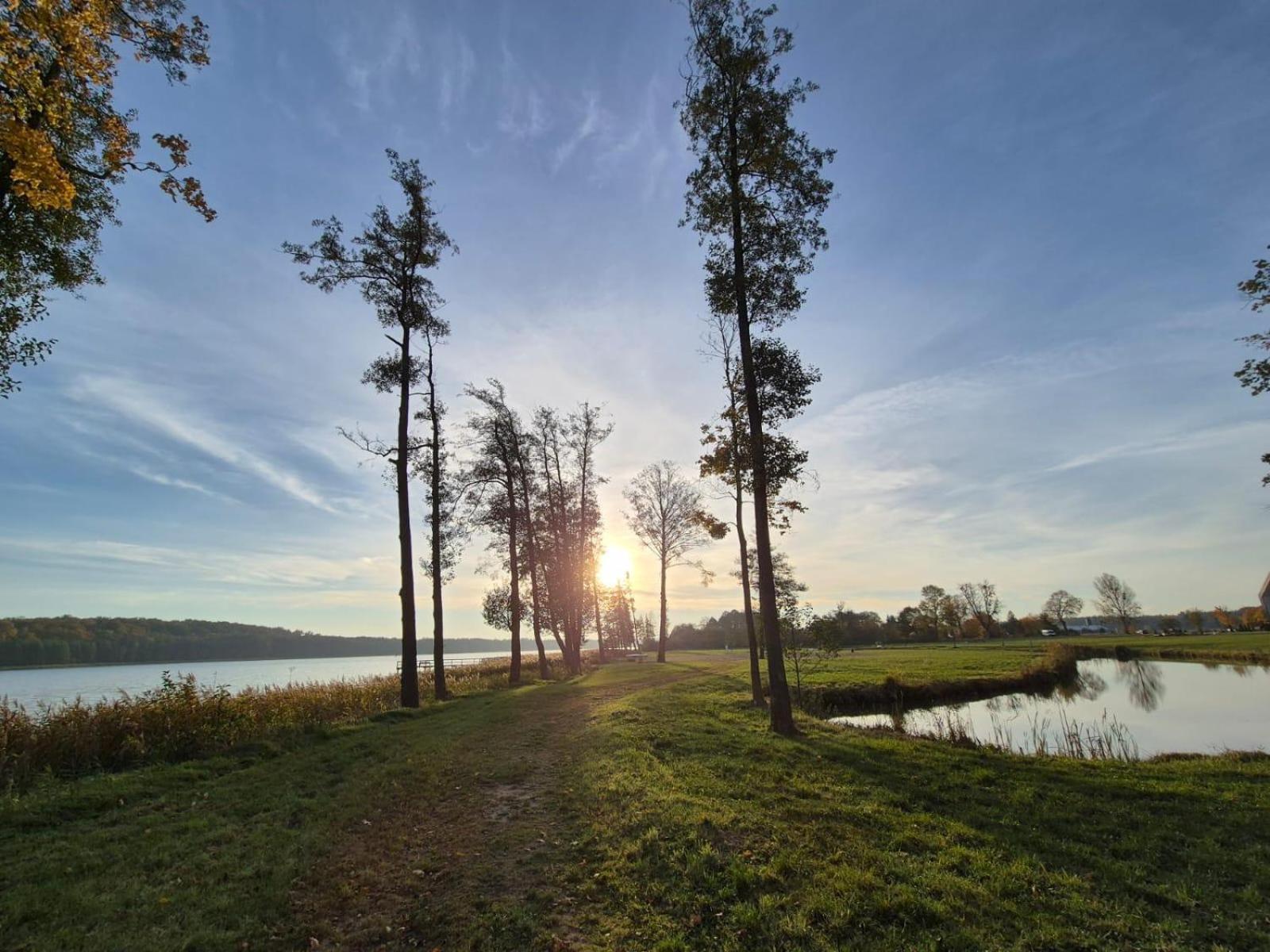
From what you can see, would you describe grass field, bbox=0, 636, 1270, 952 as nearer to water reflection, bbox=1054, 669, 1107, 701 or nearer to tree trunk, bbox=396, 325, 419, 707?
tree trunk, bbox=396, 325, 419, 707

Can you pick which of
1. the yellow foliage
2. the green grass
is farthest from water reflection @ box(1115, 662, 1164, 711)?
the yellow foliage

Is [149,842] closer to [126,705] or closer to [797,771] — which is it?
[126,705]

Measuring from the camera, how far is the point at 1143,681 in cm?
3009

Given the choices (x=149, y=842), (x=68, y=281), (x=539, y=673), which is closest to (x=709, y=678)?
(x=539, y=673)

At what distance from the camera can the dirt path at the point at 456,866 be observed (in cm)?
453

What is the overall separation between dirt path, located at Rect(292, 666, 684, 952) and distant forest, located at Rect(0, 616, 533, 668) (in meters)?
50.0

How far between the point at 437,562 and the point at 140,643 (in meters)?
98.8

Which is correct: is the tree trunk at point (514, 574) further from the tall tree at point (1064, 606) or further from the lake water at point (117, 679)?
the tall tree at point (1064, 606)

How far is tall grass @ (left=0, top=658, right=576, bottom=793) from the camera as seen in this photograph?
30.7ft

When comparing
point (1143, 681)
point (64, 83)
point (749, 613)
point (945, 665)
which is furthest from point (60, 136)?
point (1143, 681)

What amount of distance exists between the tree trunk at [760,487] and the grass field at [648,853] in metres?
1.75

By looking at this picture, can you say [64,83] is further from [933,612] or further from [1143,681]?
[933,612]

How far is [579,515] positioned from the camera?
114ft

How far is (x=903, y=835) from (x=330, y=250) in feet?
68.5
